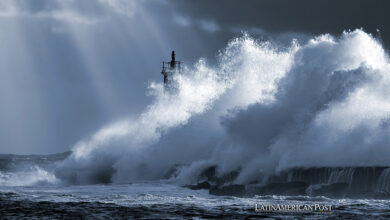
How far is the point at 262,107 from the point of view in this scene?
2548 centimetres

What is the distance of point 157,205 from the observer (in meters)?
17.3

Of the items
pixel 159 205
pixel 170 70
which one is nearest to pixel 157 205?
pixel 159 205

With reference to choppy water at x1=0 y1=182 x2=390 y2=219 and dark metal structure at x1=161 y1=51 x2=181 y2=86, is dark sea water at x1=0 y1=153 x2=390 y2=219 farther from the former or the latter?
dark metal structure at x1=161 y1=51 x2=181 y2=86

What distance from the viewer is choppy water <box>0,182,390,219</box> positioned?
48.3 ft

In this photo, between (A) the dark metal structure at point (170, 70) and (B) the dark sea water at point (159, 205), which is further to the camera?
(A) the dark metal structure at point (170, 70)

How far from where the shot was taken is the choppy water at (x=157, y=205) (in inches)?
579

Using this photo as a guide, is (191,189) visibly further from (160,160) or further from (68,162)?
(68,162)

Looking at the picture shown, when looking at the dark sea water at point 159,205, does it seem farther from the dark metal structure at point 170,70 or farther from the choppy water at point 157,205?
the dark metal structure at point 170,70

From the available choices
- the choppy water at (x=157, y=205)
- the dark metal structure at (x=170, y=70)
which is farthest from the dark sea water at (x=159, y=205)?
the dark metal structure at (x=170, y=70)

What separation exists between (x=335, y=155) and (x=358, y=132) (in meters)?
1.14

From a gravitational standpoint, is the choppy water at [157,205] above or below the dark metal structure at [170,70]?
below

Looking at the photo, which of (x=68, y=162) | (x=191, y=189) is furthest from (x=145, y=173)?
(x=191, y=189)

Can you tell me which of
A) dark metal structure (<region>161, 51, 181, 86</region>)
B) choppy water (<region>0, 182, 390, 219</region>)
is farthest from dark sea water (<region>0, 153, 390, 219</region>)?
dark metal structure (<region>161, 51, 181, 86</region>)

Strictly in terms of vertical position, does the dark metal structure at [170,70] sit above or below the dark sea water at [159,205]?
above
